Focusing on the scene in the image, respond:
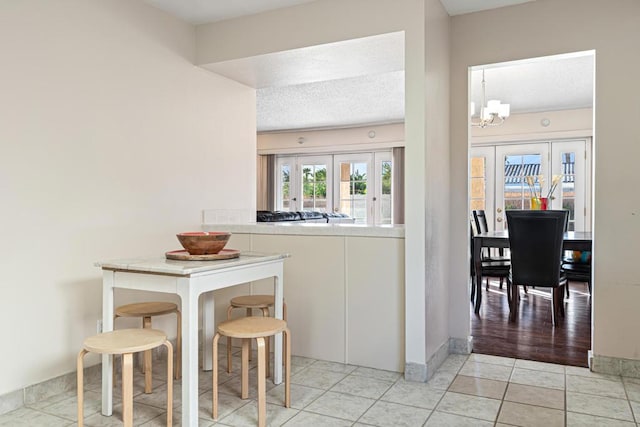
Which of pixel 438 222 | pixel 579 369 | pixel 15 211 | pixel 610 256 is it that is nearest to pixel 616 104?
pixel 610 256

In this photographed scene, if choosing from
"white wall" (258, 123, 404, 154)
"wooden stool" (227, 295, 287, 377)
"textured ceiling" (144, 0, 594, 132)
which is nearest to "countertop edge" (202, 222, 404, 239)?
"wooden stool" (227, 295, 287, 377)

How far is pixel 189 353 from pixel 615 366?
2501mm

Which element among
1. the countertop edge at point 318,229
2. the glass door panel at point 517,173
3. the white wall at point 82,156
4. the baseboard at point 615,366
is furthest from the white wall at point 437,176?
the glass door panel at point 517,173

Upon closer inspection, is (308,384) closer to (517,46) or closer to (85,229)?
(85,229)

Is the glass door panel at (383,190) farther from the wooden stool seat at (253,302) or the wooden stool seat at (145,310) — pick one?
the wooden stool seat at (145,310)

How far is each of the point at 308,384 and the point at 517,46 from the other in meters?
2.52

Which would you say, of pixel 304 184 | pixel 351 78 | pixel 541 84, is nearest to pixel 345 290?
pixel 351 78

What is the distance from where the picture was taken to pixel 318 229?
3.19 metres

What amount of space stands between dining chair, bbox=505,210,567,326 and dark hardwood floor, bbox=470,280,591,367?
25 cm

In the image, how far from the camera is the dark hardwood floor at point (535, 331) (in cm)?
339

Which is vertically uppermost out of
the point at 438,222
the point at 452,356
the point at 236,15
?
the point at 236,15

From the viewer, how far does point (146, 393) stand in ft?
8.54

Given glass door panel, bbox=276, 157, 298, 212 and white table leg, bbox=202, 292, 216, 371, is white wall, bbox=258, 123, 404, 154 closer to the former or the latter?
glass door panel, bbox=276, 157, 298, 212

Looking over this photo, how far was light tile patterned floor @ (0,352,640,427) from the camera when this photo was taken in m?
2.29
